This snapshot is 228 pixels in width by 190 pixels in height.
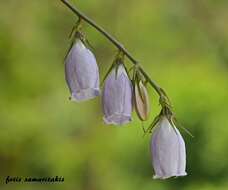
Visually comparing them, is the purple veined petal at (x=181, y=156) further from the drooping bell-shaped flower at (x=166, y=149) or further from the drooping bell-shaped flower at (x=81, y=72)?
the drooping bell-shaped flower at (x=81, y=72)

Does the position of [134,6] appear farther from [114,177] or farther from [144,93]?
[144,93]

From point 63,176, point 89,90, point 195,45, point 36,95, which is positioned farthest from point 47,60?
point 89,90

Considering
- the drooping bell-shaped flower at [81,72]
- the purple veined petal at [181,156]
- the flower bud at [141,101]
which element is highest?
the drooping bell-shaped flower at [81,72]

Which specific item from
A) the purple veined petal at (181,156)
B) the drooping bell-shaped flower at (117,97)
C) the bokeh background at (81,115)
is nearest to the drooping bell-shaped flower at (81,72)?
the drooping bell-shaped flower at (117,97)

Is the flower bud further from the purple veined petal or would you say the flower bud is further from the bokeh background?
the bokeh background

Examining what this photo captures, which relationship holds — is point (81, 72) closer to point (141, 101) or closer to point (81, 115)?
point (141, 101)

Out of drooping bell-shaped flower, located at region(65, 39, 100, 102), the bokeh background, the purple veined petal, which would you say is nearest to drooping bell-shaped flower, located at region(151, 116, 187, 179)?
the purple veined petal

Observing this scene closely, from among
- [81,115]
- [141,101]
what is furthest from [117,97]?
[81,115]

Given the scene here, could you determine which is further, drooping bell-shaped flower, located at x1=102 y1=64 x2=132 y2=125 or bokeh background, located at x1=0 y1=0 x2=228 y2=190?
bokeh background, located at x1=0 y1=0 x2=228 y2=190
